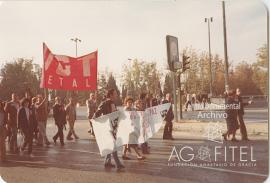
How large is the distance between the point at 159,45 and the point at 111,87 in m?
0.57

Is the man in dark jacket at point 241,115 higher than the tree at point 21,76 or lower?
lower

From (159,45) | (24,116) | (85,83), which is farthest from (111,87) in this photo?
(24,116)

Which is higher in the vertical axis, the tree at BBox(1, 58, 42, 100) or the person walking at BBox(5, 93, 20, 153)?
the tree at BBox(1, 58, 42, 100)

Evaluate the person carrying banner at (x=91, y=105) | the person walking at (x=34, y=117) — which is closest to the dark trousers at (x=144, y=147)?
the person carrying banner at (x=91, y=105)

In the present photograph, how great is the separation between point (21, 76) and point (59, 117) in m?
0.51

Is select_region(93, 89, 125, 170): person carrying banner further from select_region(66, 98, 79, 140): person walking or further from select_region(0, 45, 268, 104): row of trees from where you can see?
select_region(66, 98, 79, 140): person walking

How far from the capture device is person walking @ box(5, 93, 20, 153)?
216 inches

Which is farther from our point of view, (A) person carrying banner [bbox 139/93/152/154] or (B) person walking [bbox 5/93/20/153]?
(B) person walking [bbox 5/93/20/153]

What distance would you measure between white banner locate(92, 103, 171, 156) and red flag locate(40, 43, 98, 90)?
346mm

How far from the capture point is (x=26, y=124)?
5762 millimetres

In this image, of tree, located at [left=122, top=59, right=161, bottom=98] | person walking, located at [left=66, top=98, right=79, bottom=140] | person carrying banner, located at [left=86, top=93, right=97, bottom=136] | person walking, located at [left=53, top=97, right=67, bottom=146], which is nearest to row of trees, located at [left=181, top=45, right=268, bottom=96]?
tree, located at [left=122, top=59, right=161, bottom=98]

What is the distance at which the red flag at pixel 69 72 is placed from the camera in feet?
17.6

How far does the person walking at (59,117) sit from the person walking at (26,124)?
0.84ft

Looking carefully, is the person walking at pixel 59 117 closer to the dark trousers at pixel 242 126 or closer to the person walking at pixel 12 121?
the person walking at pixel 12 121
